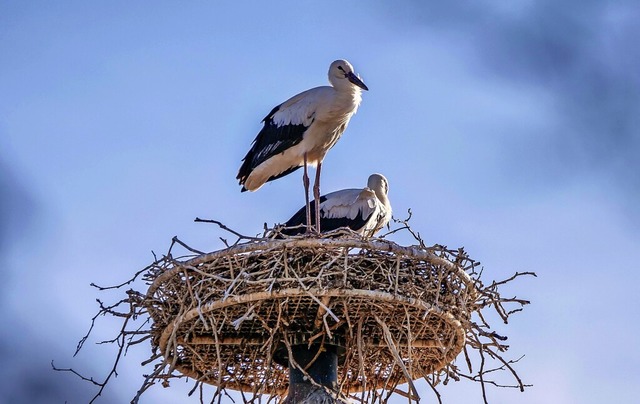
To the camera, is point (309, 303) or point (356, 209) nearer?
point (309, 303)

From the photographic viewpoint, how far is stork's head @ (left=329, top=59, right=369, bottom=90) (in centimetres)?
859

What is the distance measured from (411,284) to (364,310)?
31 centimetres

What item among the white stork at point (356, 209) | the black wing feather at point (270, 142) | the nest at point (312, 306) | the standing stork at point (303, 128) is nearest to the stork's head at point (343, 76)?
the standing stork at point (303, 128)

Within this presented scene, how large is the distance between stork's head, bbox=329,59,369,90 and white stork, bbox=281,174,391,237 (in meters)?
0.92

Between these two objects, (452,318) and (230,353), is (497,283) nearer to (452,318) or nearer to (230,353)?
(452,318)

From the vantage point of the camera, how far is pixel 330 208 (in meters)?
9.18

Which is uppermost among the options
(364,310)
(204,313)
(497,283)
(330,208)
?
(330,208)

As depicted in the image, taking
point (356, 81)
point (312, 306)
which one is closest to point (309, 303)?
point (312, 306)

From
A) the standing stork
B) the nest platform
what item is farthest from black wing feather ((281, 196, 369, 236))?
the nest platform

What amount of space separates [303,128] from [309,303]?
98.7 inches

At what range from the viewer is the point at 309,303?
622cm

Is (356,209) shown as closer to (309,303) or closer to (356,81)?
(356,81)

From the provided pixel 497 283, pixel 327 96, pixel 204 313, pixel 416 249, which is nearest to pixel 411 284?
pixel 416 249

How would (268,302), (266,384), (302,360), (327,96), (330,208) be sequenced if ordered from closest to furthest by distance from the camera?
(268,302), (302,360), (266,384), (327,96), (330,208)
